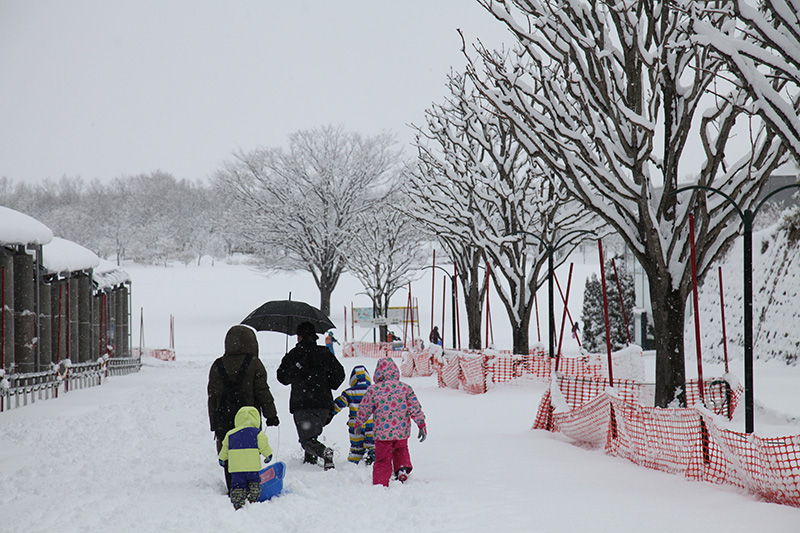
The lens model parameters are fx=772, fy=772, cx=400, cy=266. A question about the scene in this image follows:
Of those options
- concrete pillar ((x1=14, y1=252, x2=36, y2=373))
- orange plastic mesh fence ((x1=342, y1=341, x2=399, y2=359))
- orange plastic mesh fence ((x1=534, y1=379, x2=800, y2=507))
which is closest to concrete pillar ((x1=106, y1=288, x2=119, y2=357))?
orange plastic mesh fence ((x1=342, y1=341, x2=399, y2=359))

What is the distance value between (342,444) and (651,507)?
5709 millimetres

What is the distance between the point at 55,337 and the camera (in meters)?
22.0

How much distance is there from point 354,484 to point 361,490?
1.25 feet

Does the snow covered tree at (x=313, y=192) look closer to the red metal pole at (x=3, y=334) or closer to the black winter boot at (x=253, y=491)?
the red metal pole at (x=3, y=334)

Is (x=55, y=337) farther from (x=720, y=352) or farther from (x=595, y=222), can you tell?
(x=720, y=352)

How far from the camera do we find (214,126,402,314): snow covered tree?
152ft

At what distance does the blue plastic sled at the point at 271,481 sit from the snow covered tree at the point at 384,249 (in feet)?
111

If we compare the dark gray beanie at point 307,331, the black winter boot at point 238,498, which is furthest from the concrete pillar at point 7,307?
the black winter boot at point 238,498

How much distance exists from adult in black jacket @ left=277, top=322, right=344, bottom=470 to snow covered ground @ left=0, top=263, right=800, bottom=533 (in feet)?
1.58

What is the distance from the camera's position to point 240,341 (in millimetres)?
7648

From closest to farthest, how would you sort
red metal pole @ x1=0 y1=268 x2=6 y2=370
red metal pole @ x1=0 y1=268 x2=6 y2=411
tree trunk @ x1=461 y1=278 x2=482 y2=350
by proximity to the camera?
red metal pole @ x1=0 y1=268 x2=6 y2=411 → red metal pole @ x1=0 y1=268 x2=6 y2=370 → tree trunk @ x1=461 y1=278 x2=482 y2=350

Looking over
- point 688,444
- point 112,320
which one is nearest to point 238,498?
point 688,444

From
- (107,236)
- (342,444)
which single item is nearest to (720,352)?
(342,444)

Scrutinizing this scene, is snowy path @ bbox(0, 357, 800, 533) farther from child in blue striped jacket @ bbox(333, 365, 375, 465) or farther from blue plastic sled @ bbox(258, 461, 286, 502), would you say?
child in blue striped jacket @ bbox(333, 365, 375, 465)
